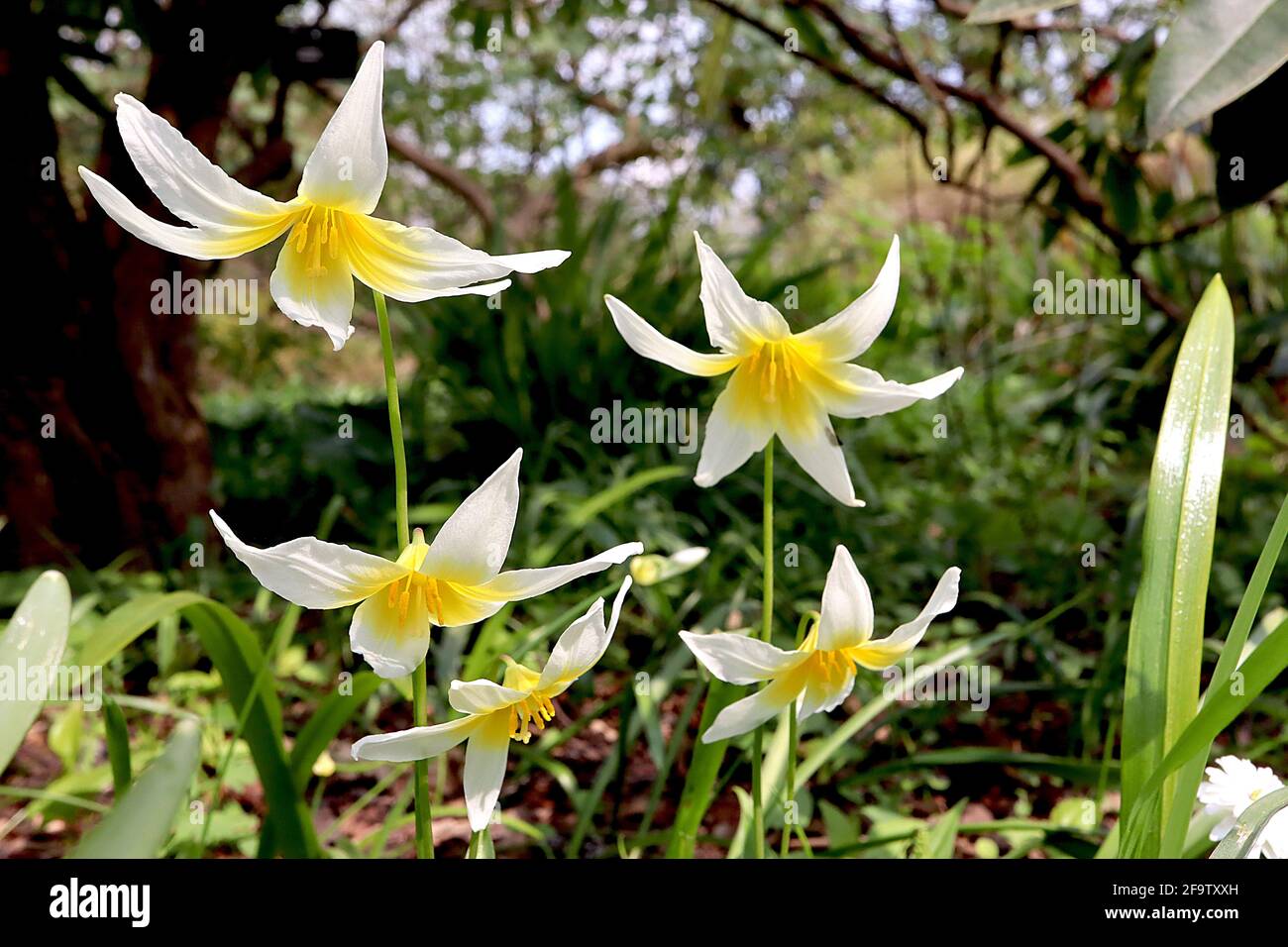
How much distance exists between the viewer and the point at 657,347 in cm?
66

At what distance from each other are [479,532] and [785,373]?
10.6 inches

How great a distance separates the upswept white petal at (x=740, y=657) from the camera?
65cm

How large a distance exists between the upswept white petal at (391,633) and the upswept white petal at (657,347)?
0.69 feet

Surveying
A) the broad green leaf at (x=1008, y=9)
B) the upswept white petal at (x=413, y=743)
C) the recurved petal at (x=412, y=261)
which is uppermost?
the broad green leaf at (x=1008, y=9)

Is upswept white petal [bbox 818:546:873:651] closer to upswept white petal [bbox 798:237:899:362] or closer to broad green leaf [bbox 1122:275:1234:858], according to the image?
upswept white petal [bbox 798:237:899:362]

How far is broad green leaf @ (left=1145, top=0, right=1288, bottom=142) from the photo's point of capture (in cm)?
94

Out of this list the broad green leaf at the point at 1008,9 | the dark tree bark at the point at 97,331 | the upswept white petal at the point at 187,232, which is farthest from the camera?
the dark tree bark at the point at 97,331

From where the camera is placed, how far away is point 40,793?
142cm

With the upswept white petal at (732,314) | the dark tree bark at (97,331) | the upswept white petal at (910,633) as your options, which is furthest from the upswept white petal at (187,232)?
the dark tree bark at (97,331)

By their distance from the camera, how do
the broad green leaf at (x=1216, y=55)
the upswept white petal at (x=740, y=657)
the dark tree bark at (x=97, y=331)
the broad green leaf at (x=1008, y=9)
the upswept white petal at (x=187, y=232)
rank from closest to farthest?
the upswept white petal at (x=187, y=232) < the upswept white petal at (x=740, y=657) < the broad green leaf at (x=1216, y=55) < the broad green leaf at (x=1008, y=9) < the dark tree bark at (x=97, y=331)

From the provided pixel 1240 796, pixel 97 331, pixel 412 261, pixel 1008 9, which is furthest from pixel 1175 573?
pixel 97 331

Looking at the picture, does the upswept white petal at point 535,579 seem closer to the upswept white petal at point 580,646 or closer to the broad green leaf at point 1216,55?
the upswept white petal at point 580,646
